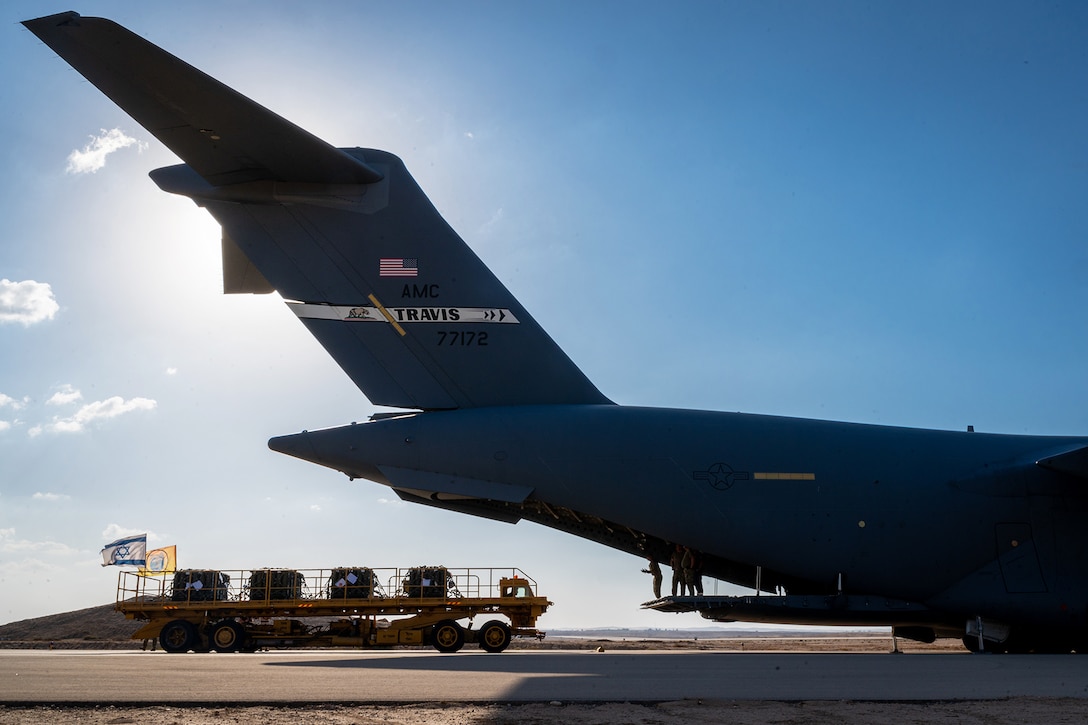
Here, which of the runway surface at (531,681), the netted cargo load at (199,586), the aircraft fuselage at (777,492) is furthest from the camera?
the netted cargo load at (199,586)

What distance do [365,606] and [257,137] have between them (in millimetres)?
7085

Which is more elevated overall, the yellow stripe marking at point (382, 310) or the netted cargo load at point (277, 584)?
the yellow stripe marking at point (382, 310)

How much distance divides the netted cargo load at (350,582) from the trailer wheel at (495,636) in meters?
2.34

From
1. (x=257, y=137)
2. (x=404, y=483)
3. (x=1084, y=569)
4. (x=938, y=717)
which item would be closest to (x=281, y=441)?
(x=404, y=483)

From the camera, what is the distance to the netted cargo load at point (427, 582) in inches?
554

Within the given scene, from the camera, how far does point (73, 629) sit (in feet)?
86.6

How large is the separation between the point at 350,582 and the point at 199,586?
8.19 ft

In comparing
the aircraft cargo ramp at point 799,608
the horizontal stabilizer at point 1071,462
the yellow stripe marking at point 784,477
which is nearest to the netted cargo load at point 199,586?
the aircraft cargo ramp at point 799,608

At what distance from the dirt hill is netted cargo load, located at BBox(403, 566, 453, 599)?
13410 mm

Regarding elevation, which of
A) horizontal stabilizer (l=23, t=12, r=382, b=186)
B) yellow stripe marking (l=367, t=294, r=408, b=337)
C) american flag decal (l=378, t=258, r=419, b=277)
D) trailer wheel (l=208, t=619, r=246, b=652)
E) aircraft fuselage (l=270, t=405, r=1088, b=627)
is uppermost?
horizontal stabilizer (l=23, t=12, r=382, b=186)

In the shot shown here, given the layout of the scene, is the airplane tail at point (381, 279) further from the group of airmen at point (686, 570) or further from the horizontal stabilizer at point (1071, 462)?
the horizontal stabilizer at point (1071, 462)

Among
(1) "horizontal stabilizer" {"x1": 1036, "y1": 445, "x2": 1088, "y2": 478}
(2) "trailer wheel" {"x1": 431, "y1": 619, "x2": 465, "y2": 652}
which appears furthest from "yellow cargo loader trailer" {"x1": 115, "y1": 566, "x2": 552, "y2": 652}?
(1) "horizontal stabilizer" {"x1": 1036, "y1": 445, "x2": 1088, "y2": 478}

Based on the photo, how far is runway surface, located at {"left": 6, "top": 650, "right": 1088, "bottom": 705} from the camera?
6.03 m

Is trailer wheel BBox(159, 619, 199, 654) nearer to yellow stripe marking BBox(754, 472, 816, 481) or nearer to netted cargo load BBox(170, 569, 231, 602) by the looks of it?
netted cargo load BBox(170, 569, 231, 602)
